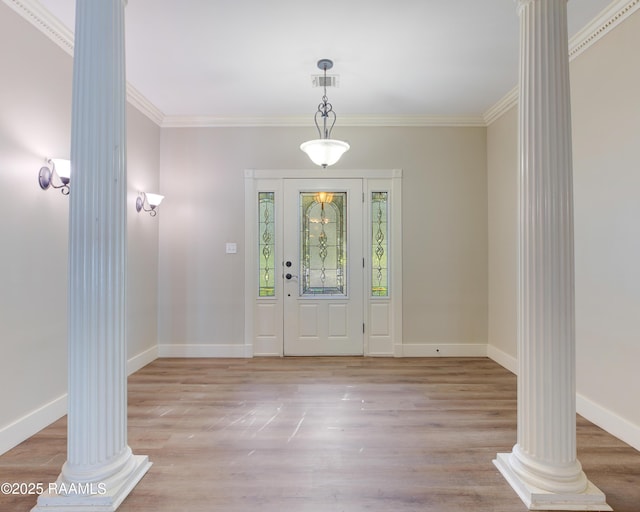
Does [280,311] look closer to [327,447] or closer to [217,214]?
[217,214]

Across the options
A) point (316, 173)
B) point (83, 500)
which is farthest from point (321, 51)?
point (83, 500)

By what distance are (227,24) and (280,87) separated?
952 mm

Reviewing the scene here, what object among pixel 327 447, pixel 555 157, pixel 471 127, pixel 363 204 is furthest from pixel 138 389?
pixel 471 127

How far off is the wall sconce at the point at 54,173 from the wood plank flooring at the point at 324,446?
1.76 meters

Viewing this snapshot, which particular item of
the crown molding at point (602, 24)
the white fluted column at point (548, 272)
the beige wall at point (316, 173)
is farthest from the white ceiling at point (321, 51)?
the white fluted column at point (548, 272)

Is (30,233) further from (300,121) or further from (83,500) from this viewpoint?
(300,121)

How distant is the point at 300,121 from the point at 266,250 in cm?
161

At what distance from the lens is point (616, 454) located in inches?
87.0

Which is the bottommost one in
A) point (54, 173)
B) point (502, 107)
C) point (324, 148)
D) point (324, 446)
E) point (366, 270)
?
point (324, 446)

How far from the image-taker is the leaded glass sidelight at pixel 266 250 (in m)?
4.39

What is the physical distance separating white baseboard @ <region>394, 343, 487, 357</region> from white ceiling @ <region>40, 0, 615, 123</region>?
2.79m

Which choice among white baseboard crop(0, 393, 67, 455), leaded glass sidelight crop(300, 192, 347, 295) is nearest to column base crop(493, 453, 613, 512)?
leaded glass sidelight crop(300, 192, 347, 295)

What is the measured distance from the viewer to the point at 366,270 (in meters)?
4.38

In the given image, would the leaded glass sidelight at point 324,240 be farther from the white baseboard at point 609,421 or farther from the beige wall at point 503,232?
the white baseboard at point 609,421
